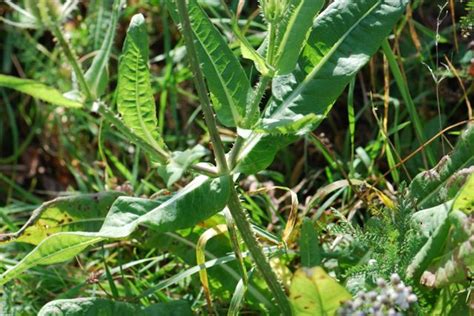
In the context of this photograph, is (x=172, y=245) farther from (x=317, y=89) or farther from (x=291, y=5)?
(x=291, y=5)

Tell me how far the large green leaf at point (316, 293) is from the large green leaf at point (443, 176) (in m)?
0.46

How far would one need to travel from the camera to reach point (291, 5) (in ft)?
5.94

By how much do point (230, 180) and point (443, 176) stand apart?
0.57m

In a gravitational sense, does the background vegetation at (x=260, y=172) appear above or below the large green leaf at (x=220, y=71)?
below

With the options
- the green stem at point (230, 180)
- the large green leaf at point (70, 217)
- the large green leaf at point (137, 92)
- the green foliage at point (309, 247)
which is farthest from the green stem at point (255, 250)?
the large green leaf at point (70, 217)

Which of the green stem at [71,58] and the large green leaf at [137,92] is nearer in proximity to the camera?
the green stem at [71,58]

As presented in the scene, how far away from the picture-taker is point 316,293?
5.34 feet

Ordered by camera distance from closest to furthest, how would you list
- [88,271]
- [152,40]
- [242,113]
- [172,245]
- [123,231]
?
1. [123,231]
2. [242,113]
3. [172,245]
4. [88,271]
5. [152,40]

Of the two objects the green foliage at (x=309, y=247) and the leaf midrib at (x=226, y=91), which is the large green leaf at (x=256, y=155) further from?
the green foliage at (x=309, y=247)

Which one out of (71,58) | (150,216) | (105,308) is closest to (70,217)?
(105,308)

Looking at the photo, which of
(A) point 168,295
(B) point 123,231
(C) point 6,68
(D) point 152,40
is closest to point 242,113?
(B) point 123,231

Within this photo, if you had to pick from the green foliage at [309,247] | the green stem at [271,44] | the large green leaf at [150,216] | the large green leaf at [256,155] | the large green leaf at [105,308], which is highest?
the green stem at [271,44]

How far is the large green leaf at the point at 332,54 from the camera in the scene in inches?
75.8

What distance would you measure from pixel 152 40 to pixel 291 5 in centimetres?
168
